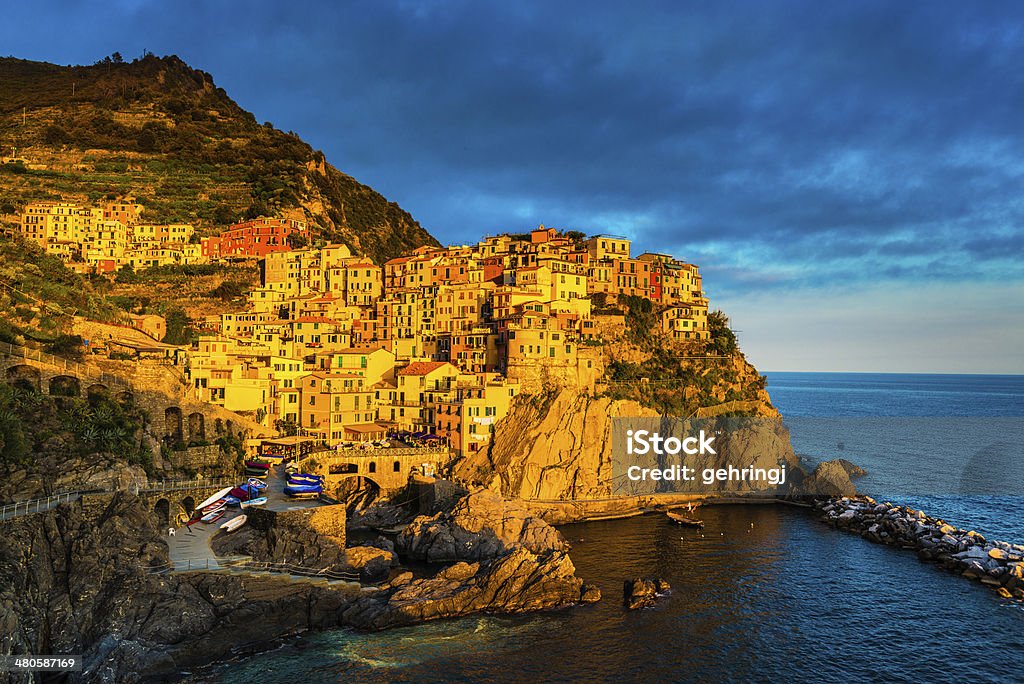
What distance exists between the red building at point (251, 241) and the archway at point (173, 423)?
165ft

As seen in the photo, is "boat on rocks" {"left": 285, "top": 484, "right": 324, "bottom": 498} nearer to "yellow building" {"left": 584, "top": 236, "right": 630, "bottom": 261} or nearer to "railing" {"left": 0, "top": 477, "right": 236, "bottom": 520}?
"railing" {"left": 0, "top": 477, "right": 236, "bottom": 520}

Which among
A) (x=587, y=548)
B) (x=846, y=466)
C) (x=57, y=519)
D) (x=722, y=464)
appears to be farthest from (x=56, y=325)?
(x=846, y=466)

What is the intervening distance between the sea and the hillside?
273 feet

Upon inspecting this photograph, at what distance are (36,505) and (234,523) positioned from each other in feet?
34.6

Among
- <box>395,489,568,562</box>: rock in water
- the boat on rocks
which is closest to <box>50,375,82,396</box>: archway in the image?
the boat on rocks

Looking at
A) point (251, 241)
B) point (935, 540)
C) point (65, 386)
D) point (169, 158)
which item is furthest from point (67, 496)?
point (169, 158)

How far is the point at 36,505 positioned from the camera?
33.2 metres

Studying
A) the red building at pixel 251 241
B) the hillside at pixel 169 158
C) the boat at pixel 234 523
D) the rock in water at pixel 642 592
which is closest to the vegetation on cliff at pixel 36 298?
the boat at pixel 234 523

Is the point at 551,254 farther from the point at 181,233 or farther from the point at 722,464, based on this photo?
the point at 181,233

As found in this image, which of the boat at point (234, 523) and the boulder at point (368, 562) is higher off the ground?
the boat at point (234, 523)

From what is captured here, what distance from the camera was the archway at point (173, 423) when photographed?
165ft

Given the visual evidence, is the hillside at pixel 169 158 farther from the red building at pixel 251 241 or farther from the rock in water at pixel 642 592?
the rock in water at pixel 642 592

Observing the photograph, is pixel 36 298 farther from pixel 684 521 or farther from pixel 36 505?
pixel 684 521

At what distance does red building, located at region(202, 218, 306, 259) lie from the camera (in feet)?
323
